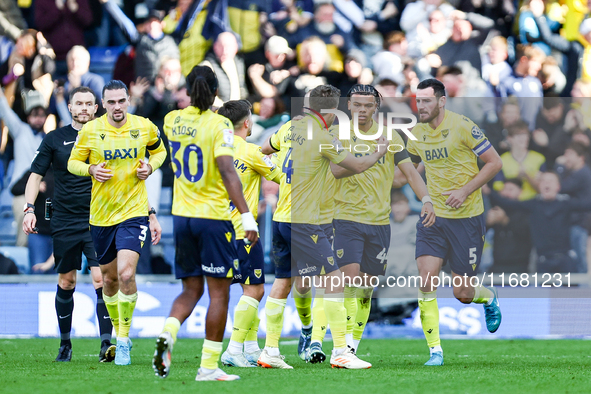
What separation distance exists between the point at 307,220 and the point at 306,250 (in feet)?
0.89

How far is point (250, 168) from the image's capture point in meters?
7.07

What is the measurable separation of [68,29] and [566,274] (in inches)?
331

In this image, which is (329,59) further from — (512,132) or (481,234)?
(481,234)

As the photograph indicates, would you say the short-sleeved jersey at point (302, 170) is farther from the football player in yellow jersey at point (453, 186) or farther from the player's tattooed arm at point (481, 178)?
the player's tattooed arm at point (481, 178)

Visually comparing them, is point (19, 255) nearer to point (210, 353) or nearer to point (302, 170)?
point (302, 170)

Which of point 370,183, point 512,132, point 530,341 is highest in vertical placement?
point 512,132

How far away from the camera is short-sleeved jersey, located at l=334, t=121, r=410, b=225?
301 inches

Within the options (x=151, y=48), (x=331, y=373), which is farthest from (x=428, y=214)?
(x=151, y=48)

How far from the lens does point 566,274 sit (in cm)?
1046

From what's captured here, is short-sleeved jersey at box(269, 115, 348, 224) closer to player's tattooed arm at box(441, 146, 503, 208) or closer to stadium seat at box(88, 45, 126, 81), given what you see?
player's tattooed arm at box(441, 146, 503, 208)

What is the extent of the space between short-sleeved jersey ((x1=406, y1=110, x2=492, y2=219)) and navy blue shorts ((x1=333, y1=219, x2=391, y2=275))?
668mm

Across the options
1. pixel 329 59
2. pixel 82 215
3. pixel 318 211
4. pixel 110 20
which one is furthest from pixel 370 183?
pixel 110 20

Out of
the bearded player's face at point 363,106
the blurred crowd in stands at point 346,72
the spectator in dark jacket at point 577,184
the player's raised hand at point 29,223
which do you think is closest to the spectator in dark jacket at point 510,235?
the blurred crowd in stands at point 346,72

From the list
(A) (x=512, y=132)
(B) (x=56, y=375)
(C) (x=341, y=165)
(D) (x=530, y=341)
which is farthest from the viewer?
(A) (x=512, y=132)
